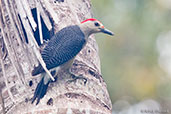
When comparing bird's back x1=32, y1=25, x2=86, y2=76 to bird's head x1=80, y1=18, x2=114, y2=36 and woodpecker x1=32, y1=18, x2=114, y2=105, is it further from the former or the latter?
bird's head x1=80, y1=18, x2=114, y2=36

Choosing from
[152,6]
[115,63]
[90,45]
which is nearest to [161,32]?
[152,6]

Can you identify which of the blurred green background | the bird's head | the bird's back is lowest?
the blurred green background

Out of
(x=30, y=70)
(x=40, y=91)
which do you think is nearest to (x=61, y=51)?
(x=30, y=70)

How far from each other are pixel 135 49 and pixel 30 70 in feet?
14.8

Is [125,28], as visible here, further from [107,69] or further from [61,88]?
[61,88]

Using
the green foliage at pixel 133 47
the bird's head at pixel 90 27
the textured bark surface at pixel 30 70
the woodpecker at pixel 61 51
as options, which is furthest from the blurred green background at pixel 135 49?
the textured bark surface at pixel 30 70

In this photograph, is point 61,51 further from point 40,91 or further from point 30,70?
point 40,91

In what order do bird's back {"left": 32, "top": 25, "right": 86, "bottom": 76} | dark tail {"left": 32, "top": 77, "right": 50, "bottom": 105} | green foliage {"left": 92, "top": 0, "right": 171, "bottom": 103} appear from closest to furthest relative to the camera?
dark tail {"left": 32, "top": 77, "right": 50, "bottom": 105}
bird's back {"left": 32, "top": 25, "right": 86, "bottom": 76}
green foliage {"left": 92, "top": 0, "right": 171, "bottom": 103}

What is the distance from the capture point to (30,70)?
286 centimetres

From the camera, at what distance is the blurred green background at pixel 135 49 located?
6.86 metres

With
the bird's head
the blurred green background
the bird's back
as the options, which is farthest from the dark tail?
the blurred green background

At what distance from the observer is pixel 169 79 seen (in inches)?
278

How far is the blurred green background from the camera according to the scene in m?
6.86

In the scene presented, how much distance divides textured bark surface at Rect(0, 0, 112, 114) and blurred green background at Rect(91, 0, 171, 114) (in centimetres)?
366
